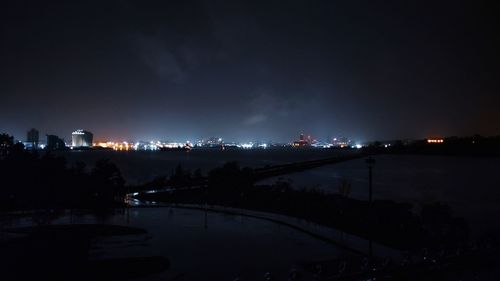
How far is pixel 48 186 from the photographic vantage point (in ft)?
77.1

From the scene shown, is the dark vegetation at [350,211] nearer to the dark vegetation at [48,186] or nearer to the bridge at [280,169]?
the dark vegetation at [48,186]

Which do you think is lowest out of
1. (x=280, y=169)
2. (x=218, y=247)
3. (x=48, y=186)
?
(x=218, y=247)

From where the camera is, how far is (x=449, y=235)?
18.6 meters

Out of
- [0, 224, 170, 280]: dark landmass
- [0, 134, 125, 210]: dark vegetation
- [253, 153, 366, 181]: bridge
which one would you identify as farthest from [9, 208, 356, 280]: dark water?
[253, 153, 366, 181]: bridge

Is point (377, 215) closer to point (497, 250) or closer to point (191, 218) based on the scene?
point (191, 218)

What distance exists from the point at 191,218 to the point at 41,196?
8.74 metres

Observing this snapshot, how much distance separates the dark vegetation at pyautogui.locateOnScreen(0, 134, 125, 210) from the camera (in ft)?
77.2

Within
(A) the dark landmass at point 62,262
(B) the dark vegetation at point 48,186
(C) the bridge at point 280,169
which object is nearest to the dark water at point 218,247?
(A) the dark landmass at point 62,262

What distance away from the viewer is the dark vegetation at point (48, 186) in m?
23.5

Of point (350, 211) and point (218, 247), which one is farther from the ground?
point (350, 211)

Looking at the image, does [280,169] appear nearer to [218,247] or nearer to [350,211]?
[350,211]

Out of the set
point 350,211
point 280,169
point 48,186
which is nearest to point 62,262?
point 48,186

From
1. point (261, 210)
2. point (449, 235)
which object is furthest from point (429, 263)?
point (261, 210)

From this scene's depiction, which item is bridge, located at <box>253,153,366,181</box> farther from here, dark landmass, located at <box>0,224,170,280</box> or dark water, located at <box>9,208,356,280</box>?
dark landmass, located at <box>0,224,170,280</box>
